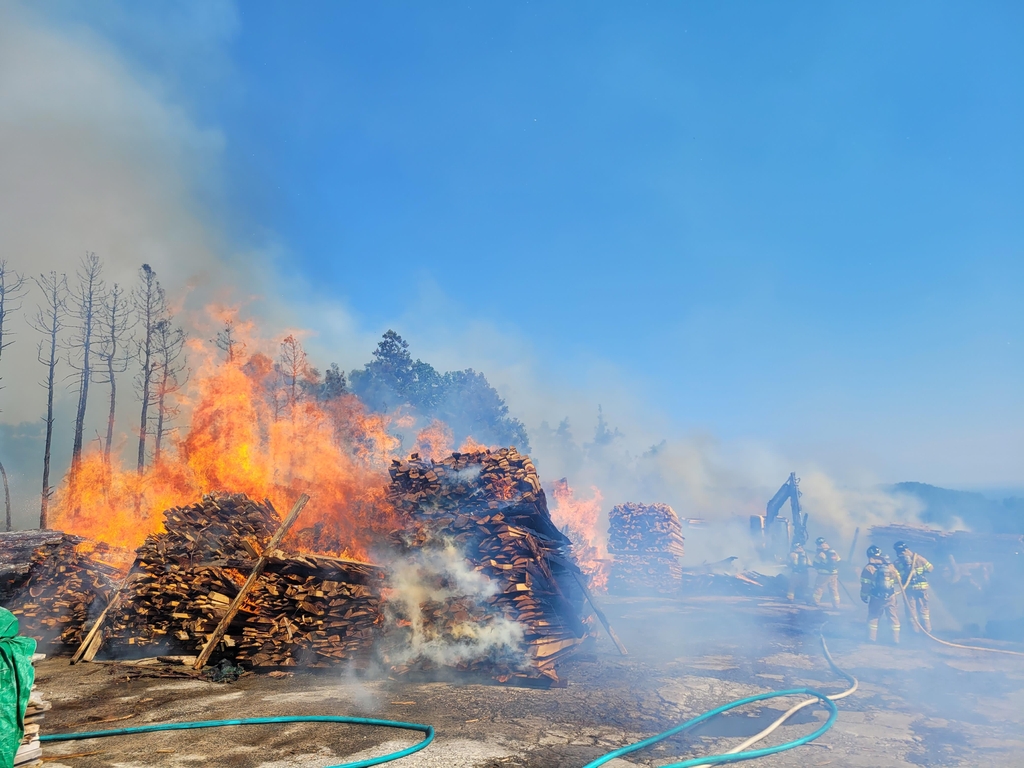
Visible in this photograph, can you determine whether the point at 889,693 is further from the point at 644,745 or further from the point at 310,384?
the point at 310,384

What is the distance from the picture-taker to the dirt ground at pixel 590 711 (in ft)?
19.2

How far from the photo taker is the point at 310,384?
112ft

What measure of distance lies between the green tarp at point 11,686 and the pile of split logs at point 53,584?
27.1 feet

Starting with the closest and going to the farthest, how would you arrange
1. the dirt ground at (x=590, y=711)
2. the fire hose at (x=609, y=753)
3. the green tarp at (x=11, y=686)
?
1. the green tarp at (x=11, y=686)
2. the fire hose at (x=609, y=753)
3. the dirt ground at (x=590, y=711)

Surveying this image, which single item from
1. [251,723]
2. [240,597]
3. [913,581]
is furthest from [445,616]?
[913,581]

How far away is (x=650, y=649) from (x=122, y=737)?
970cm

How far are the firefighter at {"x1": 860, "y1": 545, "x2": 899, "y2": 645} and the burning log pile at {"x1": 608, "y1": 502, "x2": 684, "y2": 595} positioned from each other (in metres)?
10.3

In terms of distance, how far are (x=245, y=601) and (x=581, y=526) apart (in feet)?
60.2

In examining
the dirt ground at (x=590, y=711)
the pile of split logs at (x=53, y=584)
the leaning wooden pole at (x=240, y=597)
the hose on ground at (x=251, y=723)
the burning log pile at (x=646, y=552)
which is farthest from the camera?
the burning log pile at (x=646, y=552)

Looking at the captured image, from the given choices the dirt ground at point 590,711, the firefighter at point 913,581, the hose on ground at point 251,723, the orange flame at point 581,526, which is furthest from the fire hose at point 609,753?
the orange flame at point 581,526

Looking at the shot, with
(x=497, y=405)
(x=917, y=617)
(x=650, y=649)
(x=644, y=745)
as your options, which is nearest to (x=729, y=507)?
(x=497, y=405)

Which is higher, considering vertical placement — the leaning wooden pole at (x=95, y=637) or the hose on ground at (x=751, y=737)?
the leaning wooden pole at (x=95, y=637)

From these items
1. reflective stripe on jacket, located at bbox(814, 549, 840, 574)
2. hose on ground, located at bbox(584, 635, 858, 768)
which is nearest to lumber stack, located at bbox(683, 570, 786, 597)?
reflective stripe on jacket, located at bbox(814, 549, 840, 574)

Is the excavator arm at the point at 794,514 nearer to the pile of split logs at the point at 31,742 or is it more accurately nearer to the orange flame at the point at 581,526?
the orange flame at the point at 581,526
